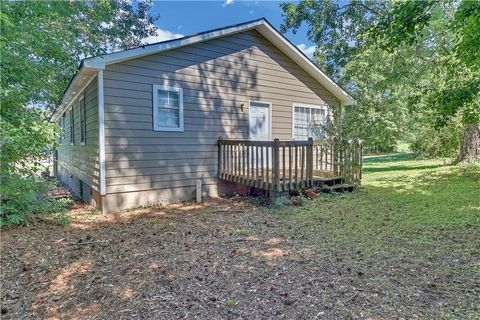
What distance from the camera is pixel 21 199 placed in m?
5.27

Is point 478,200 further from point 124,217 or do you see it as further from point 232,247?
point 124,217

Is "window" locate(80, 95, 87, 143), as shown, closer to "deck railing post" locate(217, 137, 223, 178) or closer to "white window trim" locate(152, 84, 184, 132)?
"white window trim" locate(152, 84, 184, 132)

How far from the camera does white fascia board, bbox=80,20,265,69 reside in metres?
6.32

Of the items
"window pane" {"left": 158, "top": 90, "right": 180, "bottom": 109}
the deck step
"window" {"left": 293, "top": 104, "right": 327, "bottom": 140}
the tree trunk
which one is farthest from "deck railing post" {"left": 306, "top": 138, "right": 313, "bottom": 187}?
the tree trunk

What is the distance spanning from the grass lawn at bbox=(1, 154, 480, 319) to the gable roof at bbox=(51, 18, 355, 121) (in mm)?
3303

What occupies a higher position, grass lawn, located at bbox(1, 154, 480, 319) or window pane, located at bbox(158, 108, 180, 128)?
window pane, located at bbox(158, 108, 180, 128)

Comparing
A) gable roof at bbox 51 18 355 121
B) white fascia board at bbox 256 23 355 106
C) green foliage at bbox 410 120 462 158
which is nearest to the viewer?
gable roof at bbox 51 18 355 121

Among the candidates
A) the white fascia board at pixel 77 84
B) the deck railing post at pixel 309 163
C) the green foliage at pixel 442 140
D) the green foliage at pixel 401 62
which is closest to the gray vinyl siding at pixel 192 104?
the white fascia board at pixel 77 84

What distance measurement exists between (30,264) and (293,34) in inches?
618

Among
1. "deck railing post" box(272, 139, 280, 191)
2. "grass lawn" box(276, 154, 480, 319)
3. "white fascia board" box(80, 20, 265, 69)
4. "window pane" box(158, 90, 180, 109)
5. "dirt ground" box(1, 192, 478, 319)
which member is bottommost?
"dirt ground" box(1, 192, 478, 319)

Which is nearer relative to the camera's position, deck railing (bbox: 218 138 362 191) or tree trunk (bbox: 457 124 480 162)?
deck railing (bbox: 218 138 362 191)

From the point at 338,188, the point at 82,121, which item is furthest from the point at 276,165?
the point at 82,121

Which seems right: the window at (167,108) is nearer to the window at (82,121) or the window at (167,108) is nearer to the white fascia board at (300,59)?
the window at (82,121)

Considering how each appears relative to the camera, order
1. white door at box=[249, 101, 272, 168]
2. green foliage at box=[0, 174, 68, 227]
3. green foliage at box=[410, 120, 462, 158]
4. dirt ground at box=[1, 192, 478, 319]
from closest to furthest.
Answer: dirt ground at box=[1, 192, 478, 319]
green foliage at box=[0, 174, 68, 227]
white door at box=[249, 101, 272, 168]
green foliage at box=[410, 120, 462, 158]
